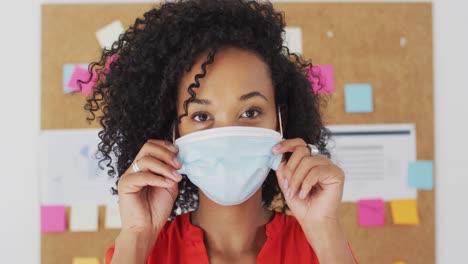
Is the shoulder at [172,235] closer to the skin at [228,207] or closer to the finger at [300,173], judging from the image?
the skin at [228,207]

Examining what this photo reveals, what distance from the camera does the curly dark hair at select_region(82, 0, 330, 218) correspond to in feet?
4.20

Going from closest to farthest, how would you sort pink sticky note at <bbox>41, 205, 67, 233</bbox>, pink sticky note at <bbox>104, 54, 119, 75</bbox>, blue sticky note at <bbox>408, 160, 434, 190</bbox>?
1. pink sticky note at <bbox>104, 54, 119, 75</bbox>
2. pink sticky note at <bbox>41, 205, 67, 233</bbox>
3. blue sticky note at <bbox>408, 160, 434, 190</bbox>

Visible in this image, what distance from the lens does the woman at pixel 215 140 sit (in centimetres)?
120

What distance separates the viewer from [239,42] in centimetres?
127

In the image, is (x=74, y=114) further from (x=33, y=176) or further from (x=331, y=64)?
(x=331, y=64)

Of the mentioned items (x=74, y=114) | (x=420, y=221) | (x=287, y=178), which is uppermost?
(x=74, y=114)

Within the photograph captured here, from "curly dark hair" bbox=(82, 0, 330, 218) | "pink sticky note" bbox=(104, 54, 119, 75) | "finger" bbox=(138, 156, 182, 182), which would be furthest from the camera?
"pink sticky note" bbox=(104, 54, 119, 75)

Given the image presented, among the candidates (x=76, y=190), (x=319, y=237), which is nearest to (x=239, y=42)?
(x=319, y=237)

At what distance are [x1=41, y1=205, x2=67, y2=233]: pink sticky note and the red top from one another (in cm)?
108

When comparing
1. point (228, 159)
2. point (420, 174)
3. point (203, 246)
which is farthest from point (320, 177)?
point (420, 174)

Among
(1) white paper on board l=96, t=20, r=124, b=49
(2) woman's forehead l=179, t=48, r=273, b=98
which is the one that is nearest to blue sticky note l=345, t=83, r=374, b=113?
(1) white paper on board l=96, t=20, r=124, b=49

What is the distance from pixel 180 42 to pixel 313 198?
0.51 meters

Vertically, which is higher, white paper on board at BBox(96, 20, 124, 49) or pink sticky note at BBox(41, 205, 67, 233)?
white paper on board at BBox(96, 20, 124, 49)

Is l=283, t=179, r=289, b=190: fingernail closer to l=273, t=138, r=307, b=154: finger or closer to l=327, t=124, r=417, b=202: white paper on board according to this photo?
l=273, t=138, r=307, b=154: finger
